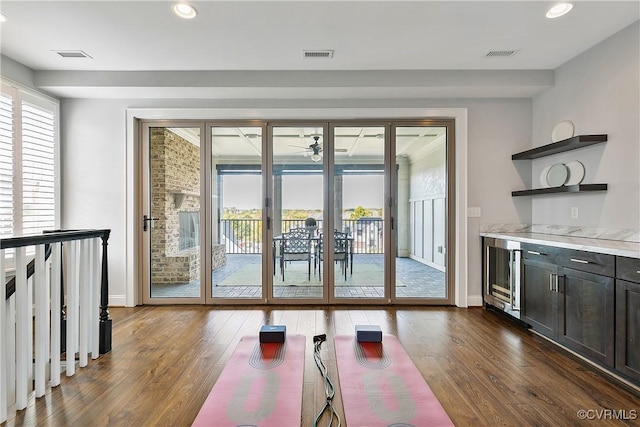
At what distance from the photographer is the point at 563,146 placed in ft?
10.4

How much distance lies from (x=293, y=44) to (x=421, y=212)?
257 cm

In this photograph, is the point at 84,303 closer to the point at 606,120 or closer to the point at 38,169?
the point at 38,169

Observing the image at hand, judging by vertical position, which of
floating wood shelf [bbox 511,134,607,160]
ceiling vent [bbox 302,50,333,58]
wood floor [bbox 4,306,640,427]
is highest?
ceiling vent [bbox 302,50,333,58]

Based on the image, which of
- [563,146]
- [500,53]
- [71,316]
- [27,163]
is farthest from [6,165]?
[563,146]

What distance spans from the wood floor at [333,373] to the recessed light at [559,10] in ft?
8.96

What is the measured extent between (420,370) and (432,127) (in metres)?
2.92

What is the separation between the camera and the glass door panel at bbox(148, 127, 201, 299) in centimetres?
417

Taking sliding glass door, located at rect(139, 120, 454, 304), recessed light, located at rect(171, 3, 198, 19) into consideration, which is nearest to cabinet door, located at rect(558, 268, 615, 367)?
sliding glass door, located at rect(139, 120, 454, 304)

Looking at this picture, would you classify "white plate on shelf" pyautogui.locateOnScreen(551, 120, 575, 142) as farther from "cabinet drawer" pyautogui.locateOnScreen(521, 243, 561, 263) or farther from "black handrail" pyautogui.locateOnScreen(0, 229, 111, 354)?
"black handrail" pyautogui.locateOnScreen(0, 229, 111, 354)

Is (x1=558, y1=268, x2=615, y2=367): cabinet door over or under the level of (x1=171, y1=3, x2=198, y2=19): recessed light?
under

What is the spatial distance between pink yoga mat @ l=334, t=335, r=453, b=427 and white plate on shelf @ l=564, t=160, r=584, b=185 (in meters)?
2.44

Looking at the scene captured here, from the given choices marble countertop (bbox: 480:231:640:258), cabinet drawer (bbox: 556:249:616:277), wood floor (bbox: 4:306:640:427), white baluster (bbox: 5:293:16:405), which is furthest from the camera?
cabinet drawer (bbox: 556:249:616:277)

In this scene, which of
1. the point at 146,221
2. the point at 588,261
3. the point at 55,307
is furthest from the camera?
the point at 146,221

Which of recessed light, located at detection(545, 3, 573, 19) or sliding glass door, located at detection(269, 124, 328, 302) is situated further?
sliding glass door, located at detection(269, 124, 328, 302)
